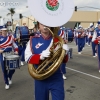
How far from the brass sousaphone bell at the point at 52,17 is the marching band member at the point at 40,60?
11 centimetres

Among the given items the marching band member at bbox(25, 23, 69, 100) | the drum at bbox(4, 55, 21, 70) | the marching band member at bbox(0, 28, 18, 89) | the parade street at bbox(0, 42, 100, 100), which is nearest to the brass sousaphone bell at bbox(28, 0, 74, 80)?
the marching band member at bbox(25, 23, 69, 100)

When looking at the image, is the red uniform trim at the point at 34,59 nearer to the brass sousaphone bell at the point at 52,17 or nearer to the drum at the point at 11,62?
the brass sousaphone bell at the point at 52,17

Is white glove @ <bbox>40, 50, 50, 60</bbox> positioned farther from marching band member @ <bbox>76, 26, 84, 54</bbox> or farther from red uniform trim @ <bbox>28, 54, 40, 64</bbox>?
marching band member @ <bbox>76, 26, 84, 54</bbox>

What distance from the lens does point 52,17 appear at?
261 centimetres

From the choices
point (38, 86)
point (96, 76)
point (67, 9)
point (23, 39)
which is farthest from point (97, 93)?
point (23, 39)

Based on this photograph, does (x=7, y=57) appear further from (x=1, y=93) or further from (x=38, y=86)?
(x=38, y=86)

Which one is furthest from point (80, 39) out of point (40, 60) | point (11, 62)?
point (40, 60)

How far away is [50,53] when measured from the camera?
271 centimetres

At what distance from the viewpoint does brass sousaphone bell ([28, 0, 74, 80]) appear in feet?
8.43

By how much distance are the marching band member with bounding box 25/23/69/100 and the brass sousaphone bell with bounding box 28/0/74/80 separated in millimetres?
109

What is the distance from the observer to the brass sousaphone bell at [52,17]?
2570mm

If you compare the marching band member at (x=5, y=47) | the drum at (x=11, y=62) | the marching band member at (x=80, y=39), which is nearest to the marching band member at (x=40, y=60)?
the drum at (x=11, y=62)

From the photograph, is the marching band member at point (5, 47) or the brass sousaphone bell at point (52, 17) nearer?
the brass sousaphone bell at point (52, 17)

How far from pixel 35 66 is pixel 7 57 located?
237 cm
